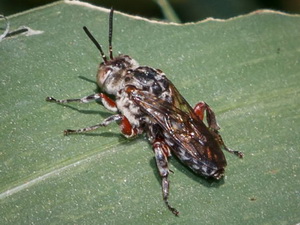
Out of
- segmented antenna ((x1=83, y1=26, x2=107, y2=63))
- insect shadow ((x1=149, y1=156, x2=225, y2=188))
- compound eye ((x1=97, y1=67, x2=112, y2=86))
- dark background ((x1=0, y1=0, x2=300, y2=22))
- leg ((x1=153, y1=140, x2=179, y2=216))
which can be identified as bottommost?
insect shadow ((x1=149, y1=156, x2=225, y2=188))

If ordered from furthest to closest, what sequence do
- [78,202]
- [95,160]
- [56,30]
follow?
[56,30] → [95,160] → [78,202]

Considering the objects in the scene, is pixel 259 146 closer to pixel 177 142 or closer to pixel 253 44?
pixel 177 142

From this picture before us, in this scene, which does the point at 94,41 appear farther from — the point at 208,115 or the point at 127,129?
the point at 208,115

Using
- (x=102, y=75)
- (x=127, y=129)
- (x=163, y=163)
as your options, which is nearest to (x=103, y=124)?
(x=127, y=129)

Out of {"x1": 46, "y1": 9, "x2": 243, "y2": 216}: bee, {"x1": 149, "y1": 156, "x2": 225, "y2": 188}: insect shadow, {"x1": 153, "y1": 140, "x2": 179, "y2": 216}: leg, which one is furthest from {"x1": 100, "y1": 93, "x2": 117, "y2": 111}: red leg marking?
{"x1": 149, "y1": 156, "x2": 225, "y2": 188}: insect shadow

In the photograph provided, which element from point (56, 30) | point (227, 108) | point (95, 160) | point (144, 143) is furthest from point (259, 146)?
point (56, 30)

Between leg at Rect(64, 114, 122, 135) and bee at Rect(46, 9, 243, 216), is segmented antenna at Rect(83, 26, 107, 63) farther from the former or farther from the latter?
leg at Rect(64, 114, 122, 135)
